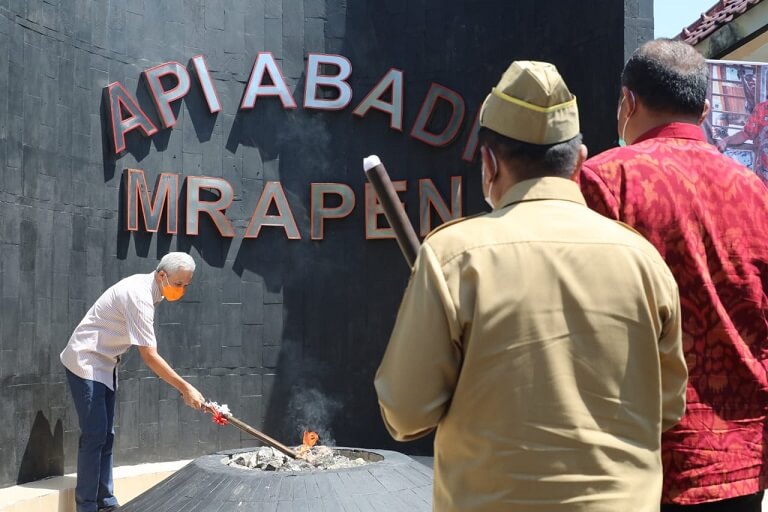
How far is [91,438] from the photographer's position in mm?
6180

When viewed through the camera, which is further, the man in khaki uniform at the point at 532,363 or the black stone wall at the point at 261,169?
the black stone wall at the point at 261,169

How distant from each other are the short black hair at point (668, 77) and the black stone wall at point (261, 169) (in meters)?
5.14

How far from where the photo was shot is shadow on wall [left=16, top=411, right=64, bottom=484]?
686cm

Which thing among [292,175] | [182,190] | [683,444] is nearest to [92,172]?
[182,190]

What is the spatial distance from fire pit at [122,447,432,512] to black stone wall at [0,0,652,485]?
2.98m

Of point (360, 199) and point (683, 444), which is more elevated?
point (360, 199)

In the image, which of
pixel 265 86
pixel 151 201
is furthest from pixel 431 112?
pixel 151 201

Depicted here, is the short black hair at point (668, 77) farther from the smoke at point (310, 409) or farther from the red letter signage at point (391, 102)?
the smoke at point (310, 409)

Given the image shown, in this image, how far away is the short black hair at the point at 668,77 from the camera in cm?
205

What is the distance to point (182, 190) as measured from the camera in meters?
8.17

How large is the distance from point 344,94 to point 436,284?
23.5 feet

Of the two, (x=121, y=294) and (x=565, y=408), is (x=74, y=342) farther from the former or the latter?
(x=565, y=408)

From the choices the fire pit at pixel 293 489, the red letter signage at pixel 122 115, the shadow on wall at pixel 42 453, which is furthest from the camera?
the red letter signage at pixel 122 115

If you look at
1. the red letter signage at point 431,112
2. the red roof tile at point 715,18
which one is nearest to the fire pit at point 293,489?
the red letter signage at point 431,112
